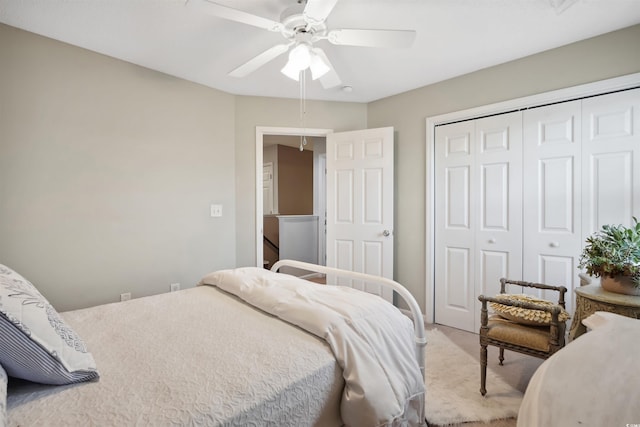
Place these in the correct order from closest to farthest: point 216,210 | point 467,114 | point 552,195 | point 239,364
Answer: point 239,364, point 552,195, point 467,114, point 216,210

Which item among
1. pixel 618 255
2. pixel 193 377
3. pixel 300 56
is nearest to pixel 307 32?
pixel 300 56

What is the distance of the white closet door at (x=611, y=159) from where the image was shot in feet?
6.82

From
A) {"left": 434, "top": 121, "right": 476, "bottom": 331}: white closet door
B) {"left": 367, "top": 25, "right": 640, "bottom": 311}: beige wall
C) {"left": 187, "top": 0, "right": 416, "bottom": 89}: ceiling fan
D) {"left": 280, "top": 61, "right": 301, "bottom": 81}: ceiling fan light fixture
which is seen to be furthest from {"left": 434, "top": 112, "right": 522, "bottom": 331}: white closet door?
{"left": 280, "top": 61, "right": 301, "bottom": 81}: ceiling fan light fixture

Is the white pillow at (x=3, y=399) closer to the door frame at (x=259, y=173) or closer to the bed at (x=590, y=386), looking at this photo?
the bed at (x=590, y=386)

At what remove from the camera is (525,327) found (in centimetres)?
182

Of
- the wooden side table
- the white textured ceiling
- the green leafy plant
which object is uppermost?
the white textured ceiling

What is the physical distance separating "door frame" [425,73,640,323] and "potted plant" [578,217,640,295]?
3.94 ft

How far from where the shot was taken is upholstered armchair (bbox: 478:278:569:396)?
1.67 meters

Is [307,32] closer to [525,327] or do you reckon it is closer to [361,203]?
[361,203]

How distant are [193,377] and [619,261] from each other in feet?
6.48

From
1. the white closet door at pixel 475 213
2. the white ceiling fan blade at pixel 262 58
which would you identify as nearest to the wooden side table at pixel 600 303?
the white closet door at pixel 475 213

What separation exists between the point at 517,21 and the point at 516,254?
5.75 feet

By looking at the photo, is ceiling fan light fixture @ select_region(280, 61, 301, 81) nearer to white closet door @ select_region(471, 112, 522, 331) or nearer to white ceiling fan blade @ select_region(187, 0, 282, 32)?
white ceiling fan blade @ select_region(187, 0, 282, 32)

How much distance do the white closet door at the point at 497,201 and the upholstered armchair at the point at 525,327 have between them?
801mm
